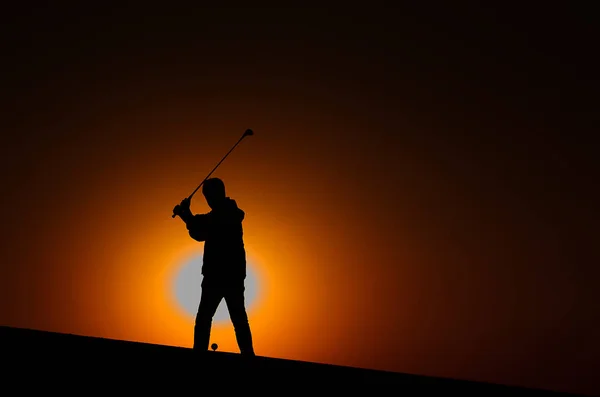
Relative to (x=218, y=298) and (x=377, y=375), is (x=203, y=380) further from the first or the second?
(x=218, y=298)

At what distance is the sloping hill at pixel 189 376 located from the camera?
2523 mm

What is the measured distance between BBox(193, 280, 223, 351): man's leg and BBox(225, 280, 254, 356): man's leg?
3.1 inches

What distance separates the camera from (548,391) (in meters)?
2.56

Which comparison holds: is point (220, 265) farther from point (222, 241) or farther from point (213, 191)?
point (213, 191)

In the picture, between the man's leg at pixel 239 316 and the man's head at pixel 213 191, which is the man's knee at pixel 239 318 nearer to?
the man's leg at pixel 239 316

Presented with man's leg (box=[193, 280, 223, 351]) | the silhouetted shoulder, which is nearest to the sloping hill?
man's leg (box=[193, 280, 223, 351])

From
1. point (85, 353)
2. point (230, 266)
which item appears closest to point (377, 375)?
point (85, 353)

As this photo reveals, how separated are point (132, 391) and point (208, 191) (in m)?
2.09

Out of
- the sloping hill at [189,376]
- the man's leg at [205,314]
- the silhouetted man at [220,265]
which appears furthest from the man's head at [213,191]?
the sloping hill at [189,376]

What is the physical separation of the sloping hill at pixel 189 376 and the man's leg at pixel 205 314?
4.93ft

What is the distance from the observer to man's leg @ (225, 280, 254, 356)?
425 cm

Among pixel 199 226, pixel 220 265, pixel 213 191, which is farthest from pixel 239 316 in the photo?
pixel 213 191

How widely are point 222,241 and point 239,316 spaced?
1.64 ft

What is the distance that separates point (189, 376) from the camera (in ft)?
8.45
